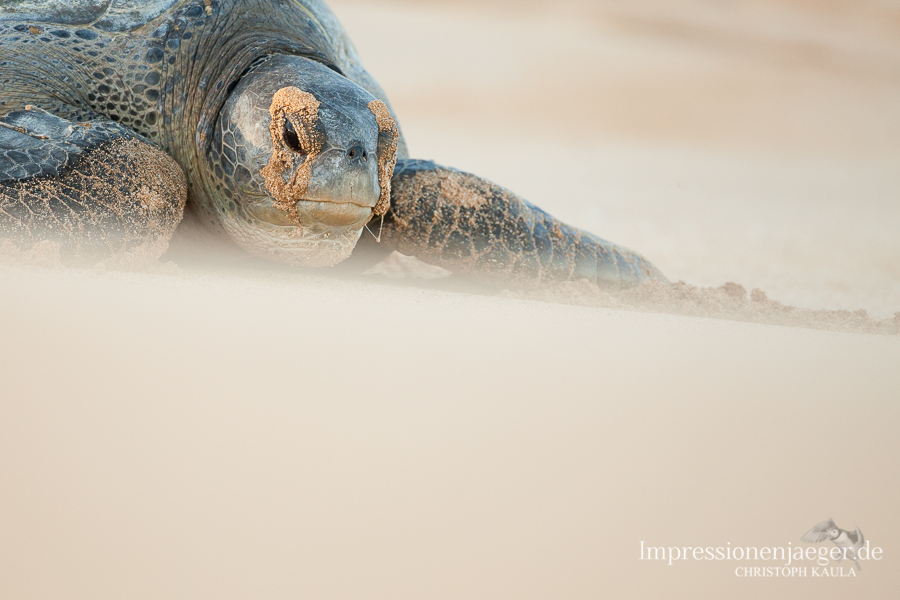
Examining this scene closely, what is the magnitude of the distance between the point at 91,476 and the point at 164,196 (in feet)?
4.85

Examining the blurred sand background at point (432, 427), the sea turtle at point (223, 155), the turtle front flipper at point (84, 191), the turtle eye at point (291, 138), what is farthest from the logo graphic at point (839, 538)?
the turtle front flipper at point (84, 191)

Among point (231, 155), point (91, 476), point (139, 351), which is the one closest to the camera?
point (91, 476)

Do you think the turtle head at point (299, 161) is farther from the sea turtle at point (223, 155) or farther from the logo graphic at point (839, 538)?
the logo graphic at point (839, 538)

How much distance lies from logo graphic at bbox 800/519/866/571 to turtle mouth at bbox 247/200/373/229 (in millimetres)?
1536

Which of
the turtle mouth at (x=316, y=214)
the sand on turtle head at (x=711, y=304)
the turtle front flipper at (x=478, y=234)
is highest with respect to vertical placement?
the turtle front flipper at (x=478, y=234)

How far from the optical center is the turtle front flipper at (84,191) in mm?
1989

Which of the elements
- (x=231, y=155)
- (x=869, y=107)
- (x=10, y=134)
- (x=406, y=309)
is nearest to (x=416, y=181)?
(x=231, y=155)

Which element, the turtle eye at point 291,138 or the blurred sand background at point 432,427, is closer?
the blurred sand background at point 432,427

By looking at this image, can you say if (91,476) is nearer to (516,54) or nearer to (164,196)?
(164,196)

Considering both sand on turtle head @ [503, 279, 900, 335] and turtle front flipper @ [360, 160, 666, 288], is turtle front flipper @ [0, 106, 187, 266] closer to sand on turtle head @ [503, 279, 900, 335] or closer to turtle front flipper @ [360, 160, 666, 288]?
turtle front flipper @ [360, 160, 666, 288]

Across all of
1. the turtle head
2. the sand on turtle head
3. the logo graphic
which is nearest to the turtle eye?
the turtle head

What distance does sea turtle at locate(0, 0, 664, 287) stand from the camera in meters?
2.14

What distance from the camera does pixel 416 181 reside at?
2.85m

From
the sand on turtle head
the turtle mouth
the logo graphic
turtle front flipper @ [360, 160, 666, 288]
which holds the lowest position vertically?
the logo graphic
